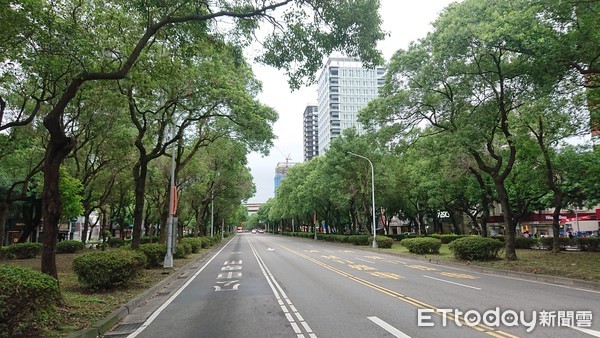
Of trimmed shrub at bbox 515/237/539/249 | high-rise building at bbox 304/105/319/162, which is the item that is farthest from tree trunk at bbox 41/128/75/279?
high-rise building at bbox 304/105/319/162

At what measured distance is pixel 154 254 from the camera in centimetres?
1747

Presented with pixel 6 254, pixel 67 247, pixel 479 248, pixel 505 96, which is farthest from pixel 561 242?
pixel 67 247

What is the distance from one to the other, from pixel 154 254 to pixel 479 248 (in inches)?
624

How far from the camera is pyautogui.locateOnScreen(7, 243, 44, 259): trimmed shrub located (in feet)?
75.4

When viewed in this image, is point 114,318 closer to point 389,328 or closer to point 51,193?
point 51,193

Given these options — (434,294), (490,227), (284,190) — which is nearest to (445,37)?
(434,294)

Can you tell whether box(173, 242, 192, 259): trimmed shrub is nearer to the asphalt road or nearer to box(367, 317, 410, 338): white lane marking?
the asphalt road

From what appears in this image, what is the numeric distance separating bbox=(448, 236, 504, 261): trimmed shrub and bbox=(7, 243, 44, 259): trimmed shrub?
25.4 metres

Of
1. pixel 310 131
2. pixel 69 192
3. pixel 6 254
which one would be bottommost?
pixel 6 254

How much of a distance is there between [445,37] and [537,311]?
10779mm

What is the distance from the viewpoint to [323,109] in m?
138

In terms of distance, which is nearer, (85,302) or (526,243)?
(85,302)

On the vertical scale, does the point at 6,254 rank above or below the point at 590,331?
below

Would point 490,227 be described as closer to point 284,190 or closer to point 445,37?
→ point 284,190
